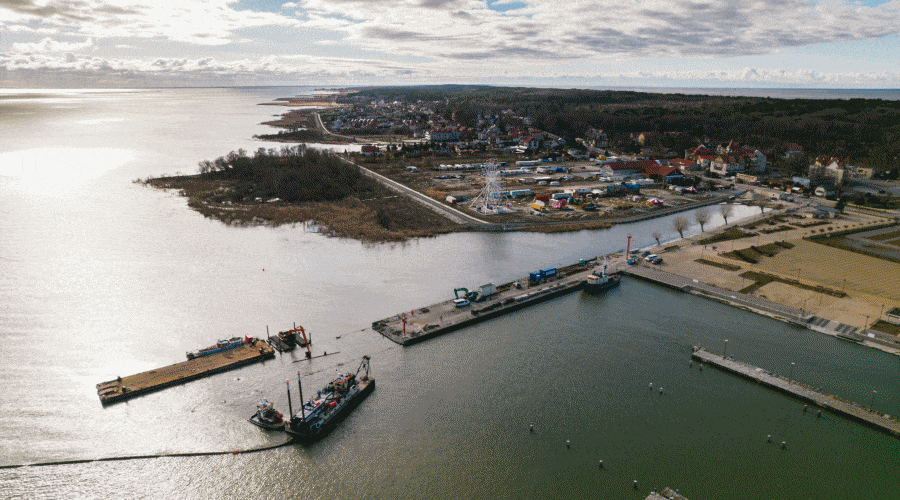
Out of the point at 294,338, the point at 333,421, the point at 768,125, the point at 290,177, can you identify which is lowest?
the point at 333,421

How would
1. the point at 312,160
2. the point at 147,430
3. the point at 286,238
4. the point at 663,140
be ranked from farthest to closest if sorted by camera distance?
the point at 663,140 → the point at 312,160 → the point at 286,238 → the point at 147,430

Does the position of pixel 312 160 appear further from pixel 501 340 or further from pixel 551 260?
pixel 501 340

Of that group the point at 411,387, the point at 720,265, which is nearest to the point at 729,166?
the point at 720,265

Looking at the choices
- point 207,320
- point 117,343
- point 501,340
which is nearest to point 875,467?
point 501,340

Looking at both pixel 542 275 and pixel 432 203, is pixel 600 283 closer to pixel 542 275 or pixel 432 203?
pixel 542 275

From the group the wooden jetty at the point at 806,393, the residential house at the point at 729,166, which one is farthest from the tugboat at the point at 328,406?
the residential house at the point at 729,166
